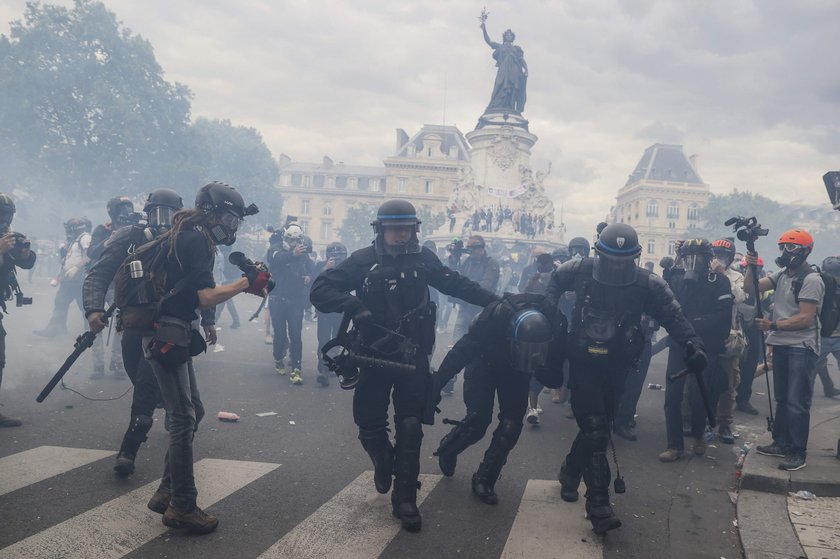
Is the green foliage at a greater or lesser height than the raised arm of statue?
lesser

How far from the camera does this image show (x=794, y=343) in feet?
17.8

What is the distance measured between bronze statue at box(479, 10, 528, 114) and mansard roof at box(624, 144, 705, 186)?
52.6 m

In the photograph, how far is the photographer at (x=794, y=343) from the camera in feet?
17.3

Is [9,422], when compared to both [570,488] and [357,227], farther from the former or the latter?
[357,227]

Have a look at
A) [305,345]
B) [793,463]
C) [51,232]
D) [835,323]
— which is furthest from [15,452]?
[51,232]

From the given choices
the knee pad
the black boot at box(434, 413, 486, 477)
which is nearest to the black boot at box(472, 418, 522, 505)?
the black boot at box(434, 413, 486, 477)

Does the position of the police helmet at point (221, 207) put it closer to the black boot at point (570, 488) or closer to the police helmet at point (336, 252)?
the black boot at point (570, 488)

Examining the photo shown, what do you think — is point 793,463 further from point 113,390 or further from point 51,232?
Result: point 51,232

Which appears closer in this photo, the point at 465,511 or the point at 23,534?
the point at 23,534

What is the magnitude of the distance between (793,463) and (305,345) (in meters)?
9.92

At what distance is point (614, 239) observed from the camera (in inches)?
175

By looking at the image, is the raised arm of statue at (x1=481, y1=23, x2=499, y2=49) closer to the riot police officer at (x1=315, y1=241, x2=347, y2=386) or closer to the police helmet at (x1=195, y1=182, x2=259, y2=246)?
the riot police officer at (x1=315, y1=241, x2=347, y2=386)

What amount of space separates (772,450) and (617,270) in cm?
256

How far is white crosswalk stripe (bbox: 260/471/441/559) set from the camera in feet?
11.8
